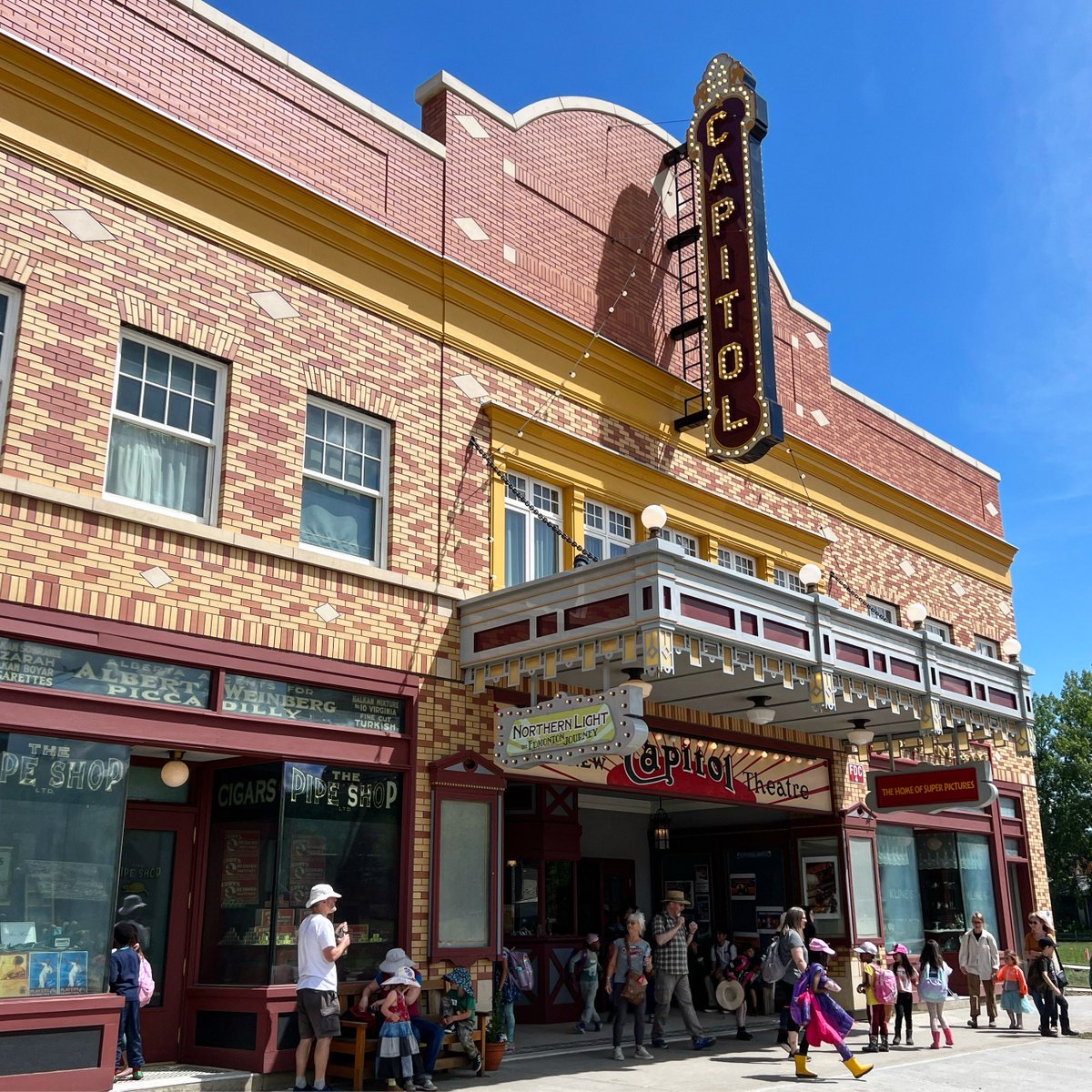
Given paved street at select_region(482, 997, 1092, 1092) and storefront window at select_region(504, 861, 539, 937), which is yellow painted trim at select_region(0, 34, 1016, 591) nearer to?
storefront window at select_region(504, 861, 539, 937)

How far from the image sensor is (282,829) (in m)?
10.7

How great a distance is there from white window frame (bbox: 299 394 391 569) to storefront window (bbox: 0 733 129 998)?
3360 millimetres

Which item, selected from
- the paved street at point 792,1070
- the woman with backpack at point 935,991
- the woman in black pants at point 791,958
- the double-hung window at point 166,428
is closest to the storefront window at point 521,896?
the paved street at point 792,1070

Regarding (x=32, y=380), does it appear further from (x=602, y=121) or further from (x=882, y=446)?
(x=882, y=446)

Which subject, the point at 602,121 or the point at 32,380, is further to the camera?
the point at 602,121

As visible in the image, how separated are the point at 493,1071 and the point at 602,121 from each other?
1337cm

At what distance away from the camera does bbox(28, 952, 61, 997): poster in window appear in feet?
29.0

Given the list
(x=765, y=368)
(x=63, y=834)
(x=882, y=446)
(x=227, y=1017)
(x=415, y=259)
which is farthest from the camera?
(x=882, y=446)

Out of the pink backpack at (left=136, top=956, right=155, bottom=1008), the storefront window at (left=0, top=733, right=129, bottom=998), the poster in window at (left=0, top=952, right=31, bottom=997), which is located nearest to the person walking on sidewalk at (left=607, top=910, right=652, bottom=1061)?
the pink backpack at (left=136, top=956, right=155, bottom=1008)

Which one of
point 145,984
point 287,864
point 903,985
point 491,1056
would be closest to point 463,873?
point 491,1056

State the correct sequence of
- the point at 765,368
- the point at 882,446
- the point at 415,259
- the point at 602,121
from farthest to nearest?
1. the point at 882,446
2. the point at 602,121
3. the point at 765,368
4. the point at 415,259

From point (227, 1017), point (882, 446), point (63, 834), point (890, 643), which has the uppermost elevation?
point (882, 446)

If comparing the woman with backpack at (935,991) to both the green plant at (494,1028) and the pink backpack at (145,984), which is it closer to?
the green plant at (494,1028)

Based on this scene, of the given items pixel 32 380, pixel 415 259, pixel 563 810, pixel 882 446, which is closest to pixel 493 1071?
pixel 563 810
